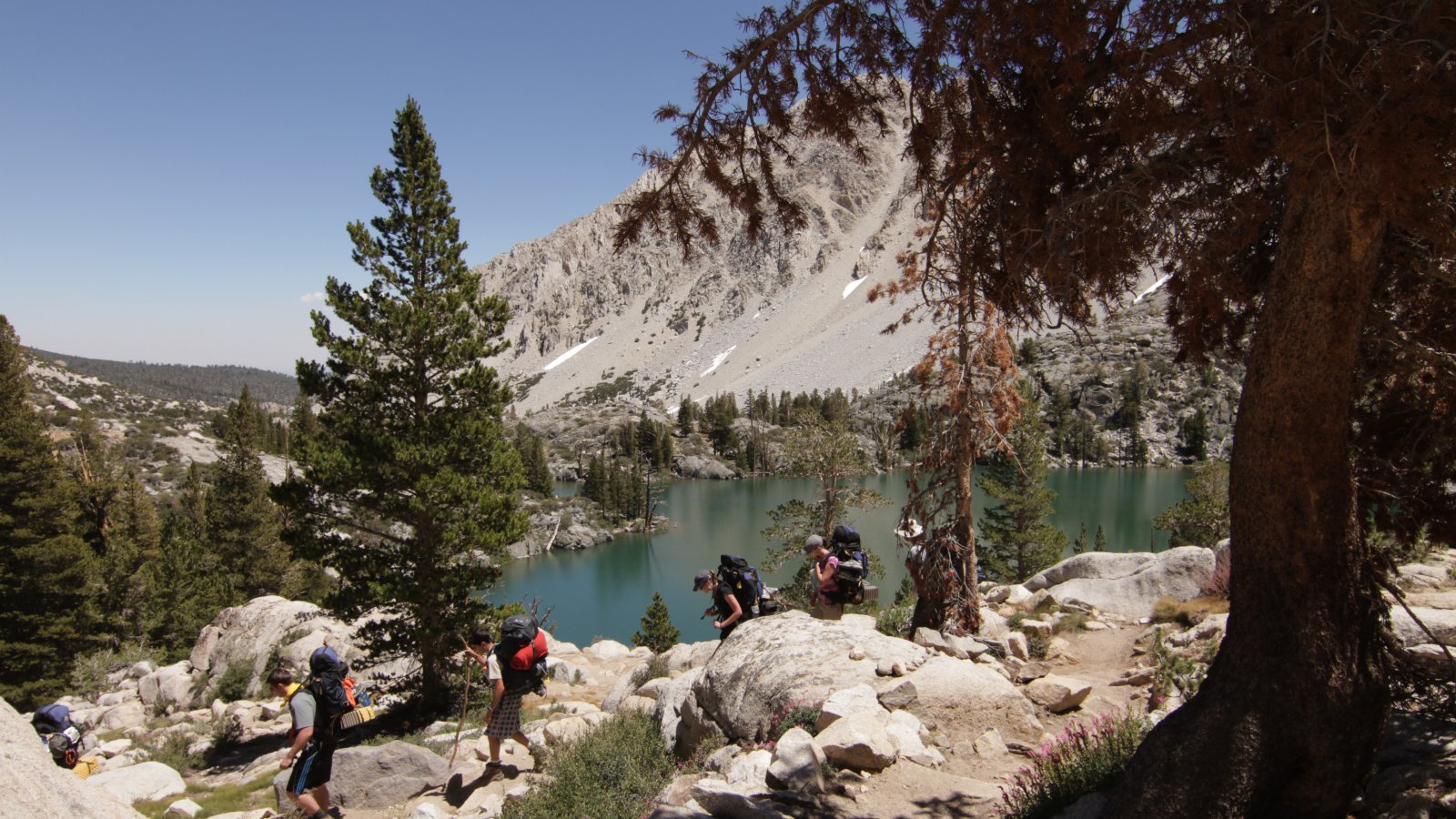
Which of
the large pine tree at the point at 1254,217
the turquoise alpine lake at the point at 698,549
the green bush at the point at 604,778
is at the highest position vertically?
the large pine tree at the point at 1254,217

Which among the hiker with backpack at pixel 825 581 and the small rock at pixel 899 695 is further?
the hiker with backpack at pixel 825 581

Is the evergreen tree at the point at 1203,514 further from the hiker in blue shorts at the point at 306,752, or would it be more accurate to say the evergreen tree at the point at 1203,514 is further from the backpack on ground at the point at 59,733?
the backpack on ground at the point at 59,733

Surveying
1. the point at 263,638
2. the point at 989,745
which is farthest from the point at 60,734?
the point at 263,638

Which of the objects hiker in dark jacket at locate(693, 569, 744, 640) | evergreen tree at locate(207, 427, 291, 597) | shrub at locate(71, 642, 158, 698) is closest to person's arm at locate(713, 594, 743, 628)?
hiker in dark jacket at locate(693, 569, 744, 640)

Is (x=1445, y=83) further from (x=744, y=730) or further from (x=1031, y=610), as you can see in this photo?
(x=1031, y=610)

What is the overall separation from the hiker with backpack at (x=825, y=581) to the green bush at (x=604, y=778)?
2.51 metres

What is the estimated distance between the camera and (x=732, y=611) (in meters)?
9.19

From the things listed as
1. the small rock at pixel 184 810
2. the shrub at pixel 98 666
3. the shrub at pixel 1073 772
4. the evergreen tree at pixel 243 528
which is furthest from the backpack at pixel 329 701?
the evergreen tree at pixel 243 528

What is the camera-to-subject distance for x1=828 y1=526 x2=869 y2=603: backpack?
29.6 feet

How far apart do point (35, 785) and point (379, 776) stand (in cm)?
493

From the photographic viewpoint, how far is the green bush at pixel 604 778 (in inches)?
243

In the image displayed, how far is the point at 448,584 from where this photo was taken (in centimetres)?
1569

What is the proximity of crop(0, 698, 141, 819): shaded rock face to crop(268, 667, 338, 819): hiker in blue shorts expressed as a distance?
8.76 ft

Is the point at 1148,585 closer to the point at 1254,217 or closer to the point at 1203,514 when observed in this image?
the point at 1254,217
